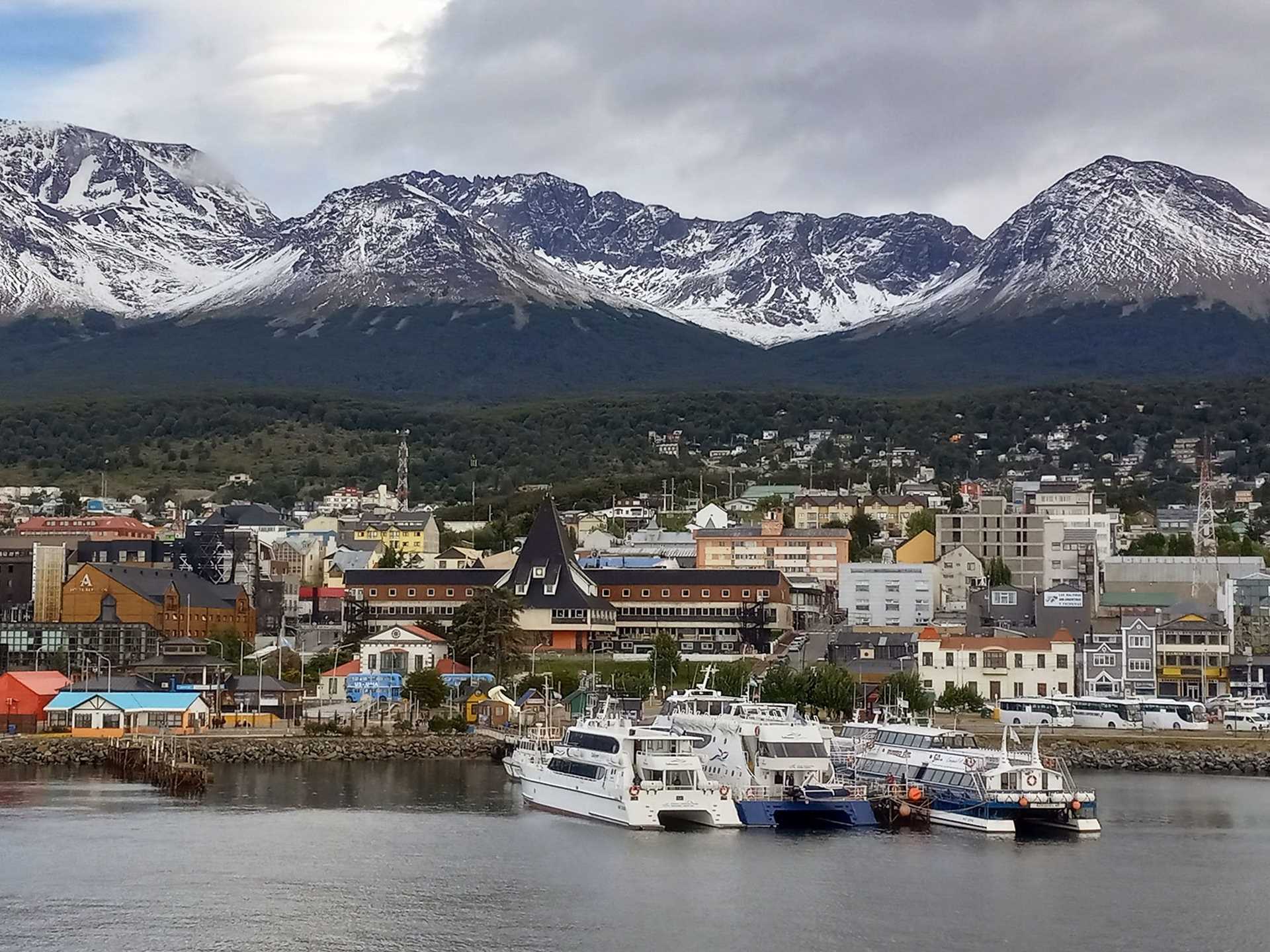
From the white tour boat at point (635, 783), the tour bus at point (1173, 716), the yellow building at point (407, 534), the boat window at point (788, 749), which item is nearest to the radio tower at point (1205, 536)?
the tour bus at point (1173, 716)

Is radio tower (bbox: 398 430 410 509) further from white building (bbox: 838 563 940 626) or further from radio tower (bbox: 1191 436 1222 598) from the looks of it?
radio tower (bbox: 1191 436 1222 598)

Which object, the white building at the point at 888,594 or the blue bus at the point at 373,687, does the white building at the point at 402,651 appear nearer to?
the blue bus at the point at 373,687

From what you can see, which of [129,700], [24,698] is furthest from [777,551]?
[24,698]

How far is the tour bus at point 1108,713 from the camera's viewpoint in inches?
3196

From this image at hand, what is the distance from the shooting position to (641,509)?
148 m

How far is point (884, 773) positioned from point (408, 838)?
47.5 ft

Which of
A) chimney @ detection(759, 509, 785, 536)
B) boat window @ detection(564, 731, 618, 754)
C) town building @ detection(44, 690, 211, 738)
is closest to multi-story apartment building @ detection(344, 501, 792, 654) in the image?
chimney @ detection(759, 509, 785, 536)

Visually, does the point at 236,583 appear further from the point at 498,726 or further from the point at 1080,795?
the point at 1080,795

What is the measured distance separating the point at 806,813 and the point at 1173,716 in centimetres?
2817

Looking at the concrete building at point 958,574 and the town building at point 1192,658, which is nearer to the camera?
the town building at point 1192,658

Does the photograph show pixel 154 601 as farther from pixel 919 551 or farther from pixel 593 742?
pixel 919 551

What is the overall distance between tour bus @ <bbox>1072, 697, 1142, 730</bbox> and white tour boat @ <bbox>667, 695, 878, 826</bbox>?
2398 centimetres

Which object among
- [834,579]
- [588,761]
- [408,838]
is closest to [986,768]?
[588,761]

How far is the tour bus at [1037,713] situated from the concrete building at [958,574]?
2818 centimetres
